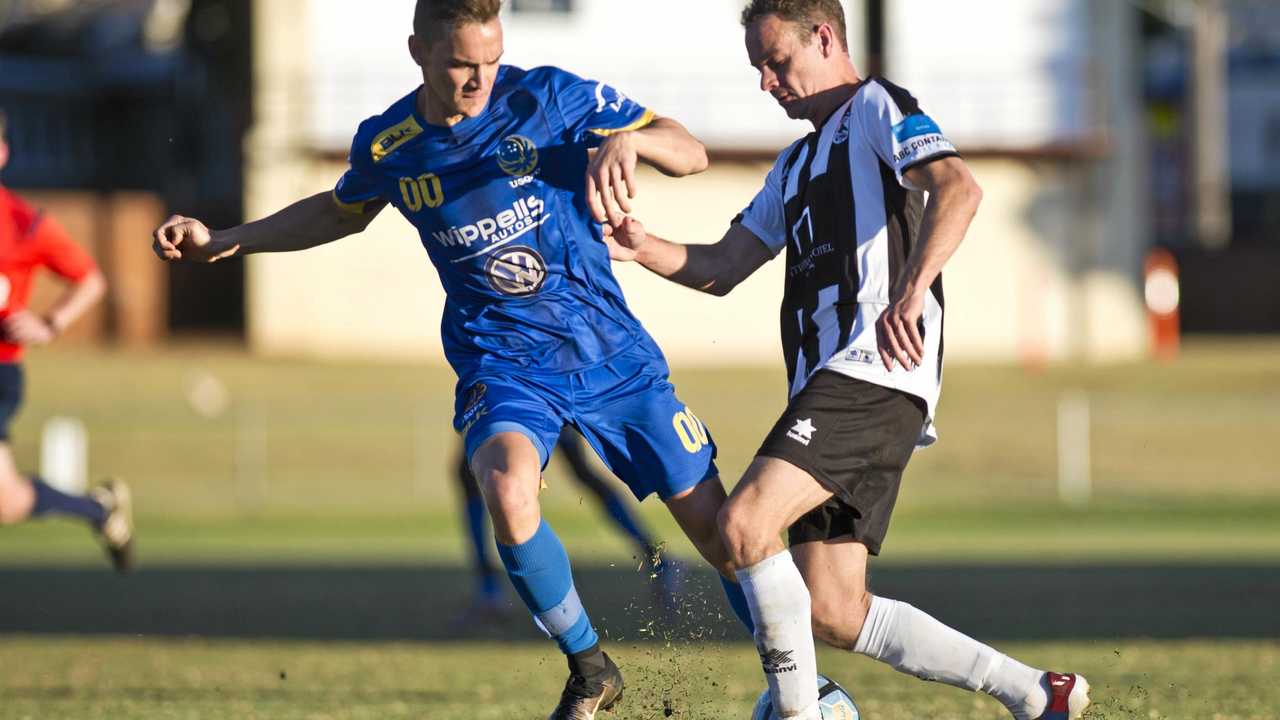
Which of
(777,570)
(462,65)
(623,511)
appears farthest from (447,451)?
(777,570)

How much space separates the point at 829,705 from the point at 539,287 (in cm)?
154

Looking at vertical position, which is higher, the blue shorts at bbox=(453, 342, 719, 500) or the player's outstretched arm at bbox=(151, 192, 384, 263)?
the player's outstretched arm at bbox=(151, 192, 384, 263)

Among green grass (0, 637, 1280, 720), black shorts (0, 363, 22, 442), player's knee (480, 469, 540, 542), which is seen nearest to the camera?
player's knee (480, 469, 540, 542)

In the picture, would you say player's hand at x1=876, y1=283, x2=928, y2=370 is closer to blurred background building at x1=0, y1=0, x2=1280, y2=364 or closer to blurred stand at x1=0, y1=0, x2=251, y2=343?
blurred background building at x1=0, y1=0, x2=1280, y2=364

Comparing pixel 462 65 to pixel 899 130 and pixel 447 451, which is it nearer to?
pixel 899 130

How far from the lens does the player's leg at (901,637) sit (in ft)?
17.0

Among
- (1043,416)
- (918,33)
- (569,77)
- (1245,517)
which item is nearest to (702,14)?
(918,33)

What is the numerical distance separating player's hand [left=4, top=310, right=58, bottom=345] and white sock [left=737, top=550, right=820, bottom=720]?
4.26 m

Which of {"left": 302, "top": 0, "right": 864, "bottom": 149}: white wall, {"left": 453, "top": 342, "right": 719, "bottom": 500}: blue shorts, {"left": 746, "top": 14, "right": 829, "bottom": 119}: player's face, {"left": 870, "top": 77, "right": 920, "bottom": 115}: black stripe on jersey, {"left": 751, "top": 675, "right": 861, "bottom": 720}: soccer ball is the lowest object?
{"left": 751, "top": 675, "right": 861, "bottom": 720}: soccer ball

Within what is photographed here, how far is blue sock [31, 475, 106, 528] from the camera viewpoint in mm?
8734

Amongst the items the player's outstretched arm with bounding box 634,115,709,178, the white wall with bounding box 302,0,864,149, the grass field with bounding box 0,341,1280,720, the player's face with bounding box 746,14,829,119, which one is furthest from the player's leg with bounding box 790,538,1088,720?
the white wall with bounding box 302,0,864,149

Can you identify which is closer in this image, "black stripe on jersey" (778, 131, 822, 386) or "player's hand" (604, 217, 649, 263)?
"black stripe on jersey" (778, 131, 822, 386)

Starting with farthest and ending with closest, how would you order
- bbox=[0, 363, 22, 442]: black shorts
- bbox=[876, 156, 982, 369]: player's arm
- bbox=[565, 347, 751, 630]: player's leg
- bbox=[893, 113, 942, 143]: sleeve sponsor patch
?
1. bbox=[0, 363, 22, 442]: black shorts
2. bbox=[565, 347, 751, 630]: player's leg
3. bbox=[893, 113, 942, 143]: sleeve sponsor patch
4. bbox=[876, 156, 982, 369]: player's arm

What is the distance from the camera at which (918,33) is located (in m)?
27.1
